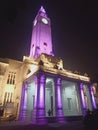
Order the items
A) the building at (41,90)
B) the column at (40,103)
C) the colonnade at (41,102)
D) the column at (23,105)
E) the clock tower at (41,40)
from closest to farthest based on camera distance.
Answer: the column at (40,103) < the colonnade at (41,102) < the building at (41,90) < the column at (23,105) < the clock tower at (41,40)

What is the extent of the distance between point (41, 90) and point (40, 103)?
213 centimetres

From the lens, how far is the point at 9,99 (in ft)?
86.8

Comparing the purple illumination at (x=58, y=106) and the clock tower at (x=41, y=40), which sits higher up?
the clock tower at (x=41, y=40)

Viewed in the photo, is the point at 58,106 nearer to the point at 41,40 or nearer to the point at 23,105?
the point at 23,105

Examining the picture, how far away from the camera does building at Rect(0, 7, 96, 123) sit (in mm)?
19281

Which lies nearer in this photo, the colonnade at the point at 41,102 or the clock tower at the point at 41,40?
the colonnade at the point at 41,102

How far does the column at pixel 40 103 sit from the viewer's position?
→ 54.3ft

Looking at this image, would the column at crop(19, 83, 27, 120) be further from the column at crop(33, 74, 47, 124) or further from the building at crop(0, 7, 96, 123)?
the column at crop(33, 74, 47, 124)

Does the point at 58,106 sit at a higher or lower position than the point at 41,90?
lower

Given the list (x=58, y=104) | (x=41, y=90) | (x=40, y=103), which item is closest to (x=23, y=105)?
(x=40, y=103)

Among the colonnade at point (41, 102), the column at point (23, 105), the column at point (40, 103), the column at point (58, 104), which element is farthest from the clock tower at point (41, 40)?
the column at point (40, 103)

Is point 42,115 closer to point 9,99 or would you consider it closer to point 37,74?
point 37,74

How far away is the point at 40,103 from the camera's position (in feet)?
59.0

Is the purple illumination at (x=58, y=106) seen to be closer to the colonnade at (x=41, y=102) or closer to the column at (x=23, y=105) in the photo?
the colonnade at (x=41, y=102)
